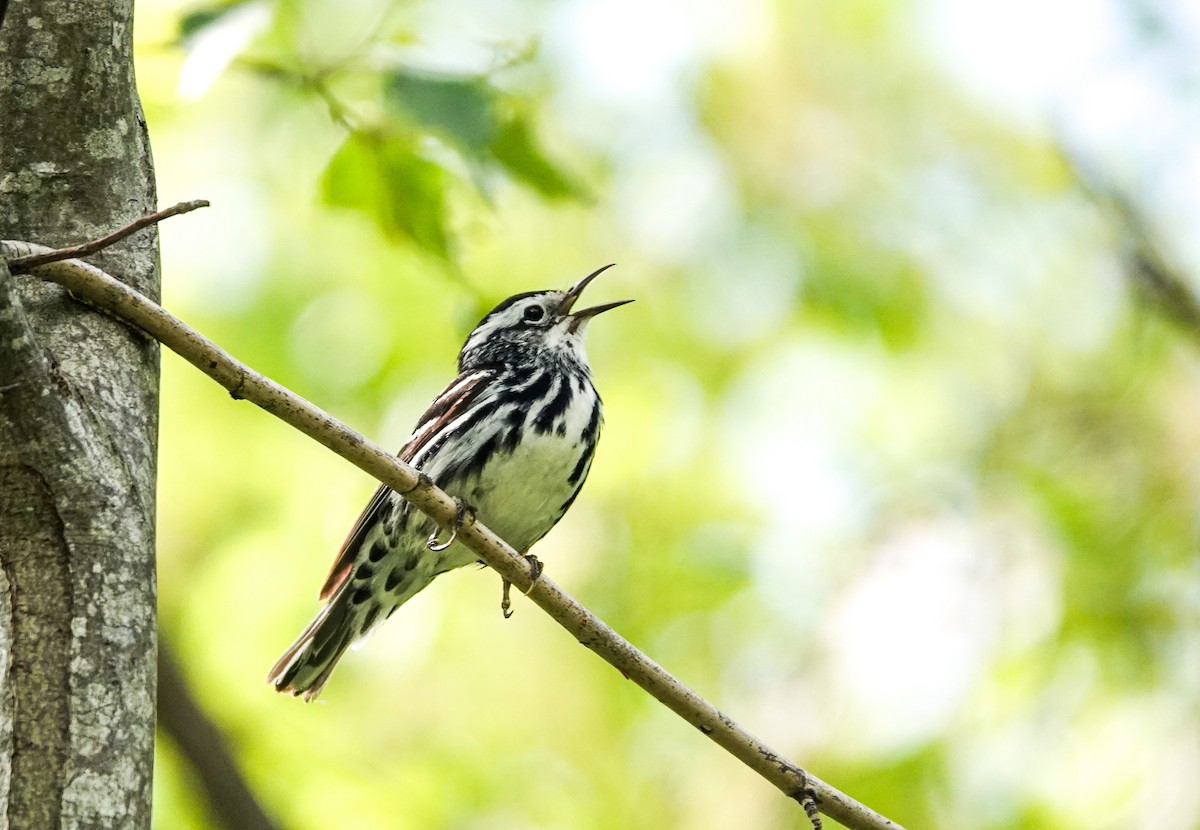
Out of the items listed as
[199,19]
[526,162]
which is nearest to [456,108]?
[526,162]

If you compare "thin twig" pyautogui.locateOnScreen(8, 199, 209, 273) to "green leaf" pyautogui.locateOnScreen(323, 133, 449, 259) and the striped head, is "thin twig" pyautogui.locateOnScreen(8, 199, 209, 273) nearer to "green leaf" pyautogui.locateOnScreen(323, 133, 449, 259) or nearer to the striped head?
"green leaf" pyautogui.locateOnScreen(323, 133, 449, 259)

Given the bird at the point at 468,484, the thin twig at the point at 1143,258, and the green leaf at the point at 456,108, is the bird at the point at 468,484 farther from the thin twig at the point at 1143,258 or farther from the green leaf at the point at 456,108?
the thin twig at the point at 1143,258

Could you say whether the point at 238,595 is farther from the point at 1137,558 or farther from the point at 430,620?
the point at 1137,558

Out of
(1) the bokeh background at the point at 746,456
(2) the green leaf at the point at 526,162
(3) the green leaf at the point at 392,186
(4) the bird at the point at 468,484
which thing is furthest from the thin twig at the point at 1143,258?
(3) the green leaf at the point at 392,186

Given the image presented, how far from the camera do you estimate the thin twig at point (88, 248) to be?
9.02 feet

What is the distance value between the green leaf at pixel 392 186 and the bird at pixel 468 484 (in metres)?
0.44

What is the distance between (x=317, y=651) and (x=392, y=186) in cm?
200

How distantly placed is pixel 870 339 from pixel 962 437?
1.14 metres

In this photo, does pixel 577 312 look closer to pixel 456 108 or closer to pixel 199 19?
pixel 456 108

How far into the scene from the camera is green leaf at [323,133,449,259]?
4914mm

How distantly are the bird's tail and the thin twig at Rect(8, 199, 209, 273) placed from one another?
2.86 m

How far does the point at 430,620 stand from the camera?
9445mm

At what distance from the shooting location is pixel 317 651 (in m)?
5.57

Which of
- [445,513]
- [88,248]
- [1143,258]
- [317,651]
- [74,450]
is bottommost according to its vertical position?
[74,450]
